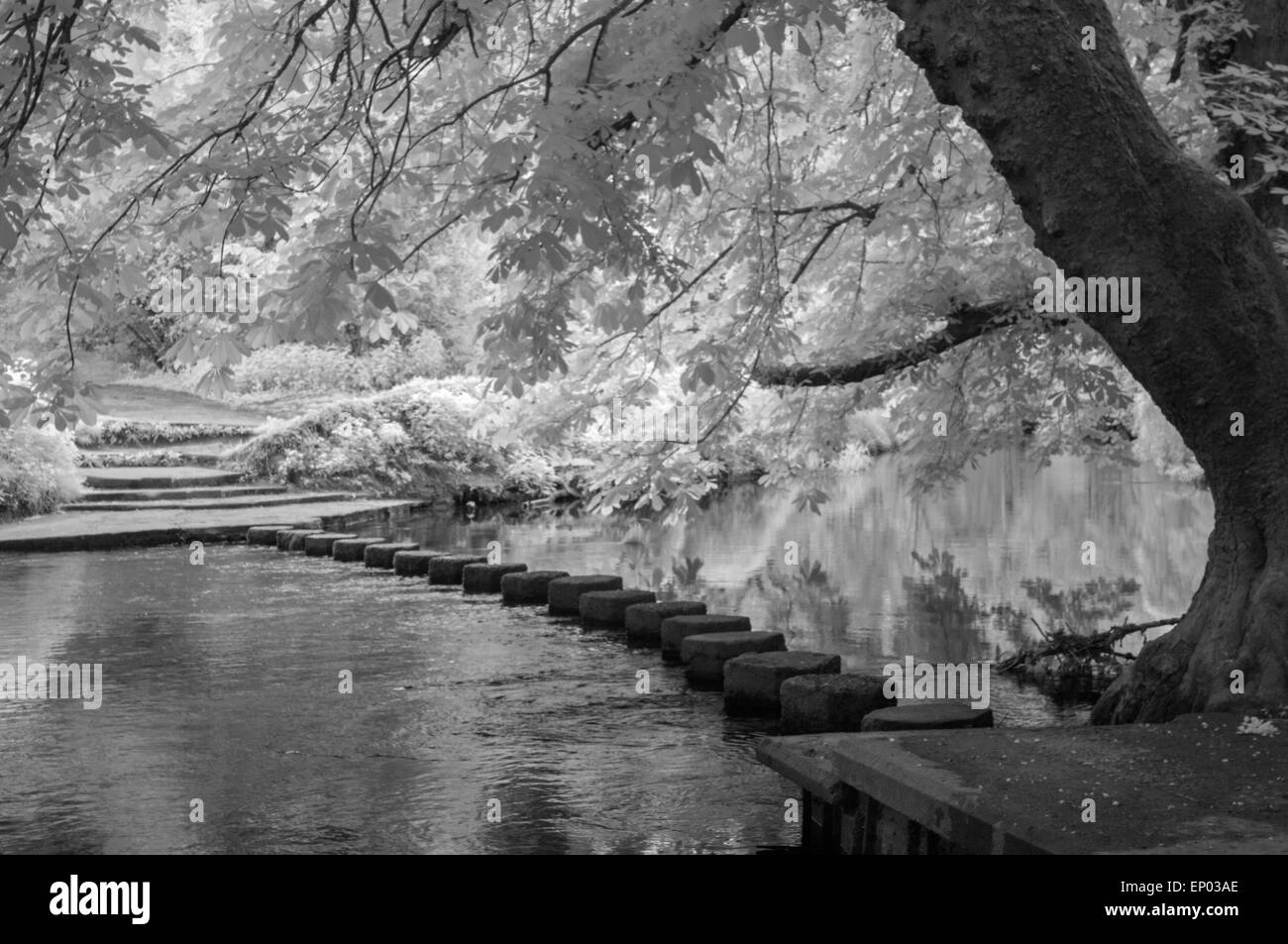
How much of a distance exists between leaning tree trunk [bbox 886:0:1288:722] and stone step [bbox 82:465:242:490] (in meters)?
16.8

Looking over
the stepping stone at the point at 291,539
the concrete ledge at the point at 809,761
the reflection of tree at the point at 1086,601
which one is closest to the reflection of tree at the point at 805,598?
the reflection of tree at the point at 1086,601

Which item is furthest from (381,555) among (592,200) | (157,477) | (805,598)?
(592,200)

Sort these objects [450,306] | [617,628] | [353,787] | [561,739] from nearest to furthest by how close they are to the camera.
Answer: [353,787], [561,739], [617,628], [450,306]

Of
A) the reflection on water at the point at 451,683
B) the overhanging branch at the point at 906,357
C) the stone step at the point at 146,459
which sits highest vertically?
the overhanging branch at the point at 906,357

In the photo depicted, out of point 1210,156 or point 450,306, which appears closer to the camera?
point 1210,156

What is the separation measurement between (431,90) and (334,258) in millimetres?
3217

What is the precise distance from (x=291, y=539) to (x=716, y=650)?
8.04 meters

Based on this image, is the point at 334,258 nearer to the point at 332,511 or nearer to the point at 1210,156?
the point at 1210,156

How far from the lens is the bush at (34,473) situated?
→ 17.3m

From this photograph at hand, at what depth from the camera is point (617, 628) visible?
1084 centimetres

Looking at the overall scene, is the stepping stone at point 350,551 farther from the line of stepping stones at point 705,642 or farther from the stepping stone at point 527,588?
the stepping stone at point 527,588

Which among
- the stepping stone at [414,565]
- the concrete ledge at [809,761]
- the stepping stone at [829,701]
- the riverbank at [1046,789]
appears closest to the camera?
the riverbank at [1046,789]

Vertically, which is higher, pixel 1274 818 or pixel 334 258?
pixel 334 258
